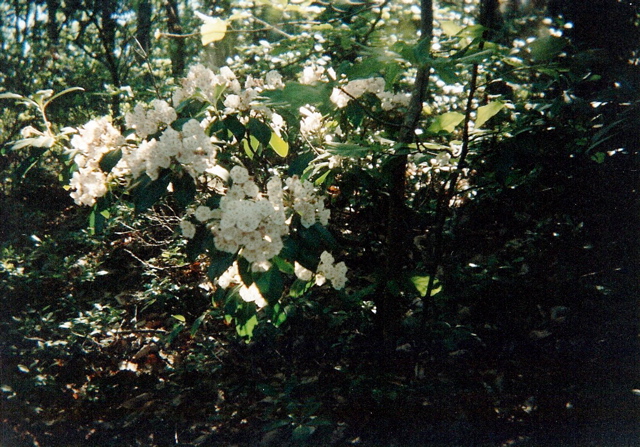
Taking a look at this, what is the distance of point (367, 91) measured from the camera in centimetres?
220

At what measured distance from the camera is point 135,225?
387cm

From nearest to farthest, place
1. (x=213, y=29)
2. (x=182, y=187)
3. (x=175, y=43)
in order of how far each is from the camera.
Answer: (x=182, y=187), (x=213, y=29), (x=175, y=43)

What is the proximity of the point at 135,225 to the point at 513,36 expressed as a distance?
11.6ft

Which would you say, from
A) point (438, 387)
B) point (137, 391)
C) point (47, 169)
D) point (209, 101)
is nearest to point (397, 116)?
point (209, 101)

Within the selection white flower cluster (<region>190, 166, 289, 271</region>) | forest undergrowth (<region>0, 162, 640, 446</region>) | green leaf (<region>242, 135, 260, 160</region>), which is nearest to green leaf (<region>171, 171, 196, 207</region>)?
white flower cluster (<region>190, 166, 289, 271</region>)

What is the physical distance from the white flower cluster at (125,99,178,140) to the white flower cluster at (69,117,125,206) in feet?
0.34

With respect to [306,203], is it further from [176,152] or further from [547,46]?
[547,46]

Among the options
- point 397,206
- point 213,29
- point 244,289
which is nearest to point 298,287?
point 244,289

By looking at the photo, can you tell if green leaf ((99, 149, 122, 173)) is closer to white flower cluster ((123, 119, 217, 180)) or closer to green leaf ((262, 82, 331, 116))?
white flower cluster ((123, 119, 217, 180))

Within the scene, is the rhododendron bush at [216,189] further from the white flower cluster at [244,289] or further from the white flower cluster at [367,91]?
the white flower cluster at [367,91]

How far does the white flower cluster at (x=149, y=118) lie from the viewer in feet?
5.77

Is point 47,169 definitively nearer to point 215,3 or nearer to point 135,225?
point 135,225

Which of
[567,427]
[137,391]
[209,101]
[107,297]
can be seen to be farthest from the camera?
Result: [107,297]

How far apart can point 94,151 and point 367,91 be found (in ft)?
4.08
